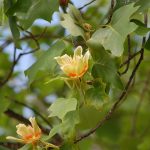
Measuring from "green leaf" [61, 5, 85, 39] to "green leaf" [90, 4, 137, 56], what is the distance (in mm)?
36

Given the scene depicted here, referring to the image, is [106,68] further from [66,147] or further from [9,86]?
[9,86]

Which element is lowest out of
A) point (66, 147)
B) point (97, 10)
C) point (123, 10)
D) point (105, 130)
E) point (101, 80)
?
point (105, 130)

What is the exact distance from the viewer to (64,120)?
3.55ft

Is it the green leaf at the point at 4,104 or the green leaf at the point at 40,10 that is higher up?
the green leaf at the point at 40,10

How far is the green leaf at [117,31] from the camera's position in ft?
3.58

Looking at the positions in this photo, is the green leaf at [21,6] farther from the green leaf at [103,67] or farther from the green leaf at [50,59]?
the green leaf at [103,67]

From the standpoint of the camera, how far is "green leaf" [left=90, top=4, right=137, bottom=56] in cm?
109

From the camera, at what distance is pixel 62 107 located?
106cm

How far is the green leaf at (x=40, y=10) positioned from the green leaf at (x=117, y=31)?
5.5 inches

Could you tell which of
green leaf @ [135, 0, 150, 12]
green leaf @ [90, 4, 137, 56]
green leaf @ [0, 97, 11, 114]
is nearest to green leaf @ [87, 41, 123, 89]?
green leaf @ [90, 4, 137, 56]

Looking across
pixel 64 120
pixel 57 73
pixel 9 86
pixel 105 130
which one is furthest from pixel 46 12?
pixel 105 130

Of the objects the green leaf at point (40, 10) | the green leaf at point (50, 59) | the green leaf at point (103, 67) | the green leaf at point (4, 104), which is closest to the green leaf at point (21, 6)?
the green leaf at point (40, 10)

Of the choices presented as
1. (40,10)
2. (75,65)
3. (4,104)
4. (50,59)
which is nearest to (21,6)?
(40,10)

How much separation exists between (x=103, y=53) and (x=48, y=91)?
1.32 meters
